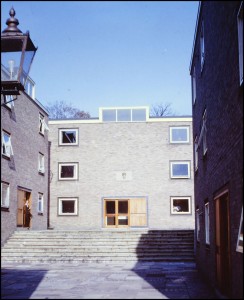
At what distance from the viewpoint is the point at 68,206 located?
107 ft

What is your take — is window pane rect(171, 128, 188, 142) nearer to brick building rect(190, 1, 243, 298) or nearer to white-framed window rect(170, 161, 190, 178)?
white-framed window rect(170, 161, 190, 178)

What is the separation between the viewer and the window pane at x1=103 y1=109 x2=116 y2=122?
3362 centimetres

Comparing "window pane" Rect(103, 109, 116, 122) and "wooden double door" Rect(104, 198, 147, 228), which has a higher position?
"window pane" Rect(103, 109, 116, 122)

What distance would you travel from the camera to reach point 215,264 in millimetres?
10797

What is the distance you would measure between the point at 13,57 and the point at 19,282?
24.8 feet

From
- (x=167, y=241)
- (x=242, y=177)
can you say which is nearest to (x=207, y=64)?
(x=242, y=177)

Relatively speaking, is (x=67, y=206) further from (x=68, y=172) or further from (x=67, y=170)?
(x=67, y=170)

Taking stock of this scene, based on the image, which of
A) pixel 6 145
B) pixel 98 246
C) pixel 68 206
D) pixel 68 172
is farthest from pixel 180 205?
pixel 6 145

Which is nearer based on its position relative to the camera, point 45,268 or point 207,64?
point 207,64

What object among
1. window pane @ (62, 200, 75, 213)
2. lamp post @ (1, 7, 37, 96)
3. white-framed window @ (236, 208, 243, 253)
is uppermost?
lamp post @ (1, 7, 37, 96)

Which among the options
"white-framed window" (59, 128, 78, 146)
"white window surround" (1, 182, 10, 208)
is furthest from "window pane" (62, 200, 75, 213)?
"white window surround" (1, 182, 10, 208)

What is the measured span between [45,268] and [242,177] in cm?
1184

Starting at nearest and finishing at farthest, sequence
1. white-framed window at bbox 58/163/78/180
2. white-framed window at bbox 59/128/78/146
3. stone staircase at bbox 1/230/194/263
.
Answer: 1. stone staircase at bbox 1/230/194/263
2. white-framed window at bbox 58/163/78/180
3. white-framed window at bbox 59/128/78/146

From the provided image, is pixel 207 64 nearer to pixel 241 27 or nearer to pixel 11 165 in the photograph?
pixel 241 27
